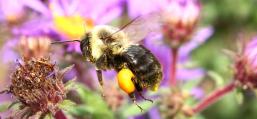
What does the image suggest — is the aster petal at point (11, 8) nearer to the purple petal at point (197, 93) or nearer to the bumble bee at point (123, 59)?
the purple petal at point (197, 93)

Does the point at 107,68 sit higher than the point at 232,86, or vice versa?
the point at 107,68

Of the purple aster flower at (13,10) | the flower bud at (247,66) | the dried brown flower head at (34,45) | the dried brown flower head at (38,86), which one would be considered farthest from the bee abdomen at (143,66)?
the purple aster flower at (13,10)

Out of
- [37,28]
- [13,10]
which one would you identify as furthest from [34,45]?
[13,10]

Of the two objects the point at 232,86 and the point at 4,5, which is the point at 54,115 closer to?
the point at 232,86

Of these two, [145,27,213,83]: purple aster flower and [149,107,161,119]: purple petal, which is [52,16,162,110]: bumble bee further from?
[145,27,213,83]: purple aster flower

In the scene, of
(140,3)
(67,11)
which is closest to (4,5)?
(67,11)

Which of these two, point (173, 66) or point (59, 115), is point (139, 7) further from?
point (59, 115)

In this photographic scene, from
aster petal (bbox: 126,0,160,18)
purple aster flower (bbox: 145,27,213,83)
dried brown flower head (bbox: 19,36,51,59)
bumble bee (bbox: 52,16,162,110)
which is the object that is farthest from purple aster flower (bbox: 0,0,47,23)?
bumble bee (bbox: 52,16,162,110)
